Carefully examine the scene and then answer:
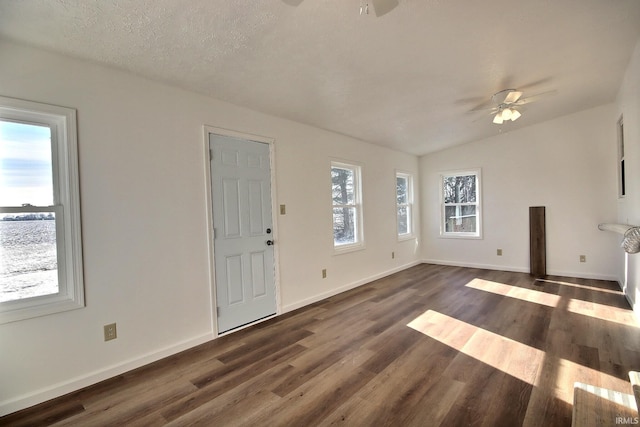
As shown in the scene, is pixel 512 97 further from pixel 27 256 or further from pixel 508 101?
pixel 27 256

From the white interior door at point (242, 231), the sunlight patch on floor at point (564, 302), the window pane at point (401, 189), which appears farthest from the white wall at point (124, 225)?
the sunlight patch on floor at point (564, 302)

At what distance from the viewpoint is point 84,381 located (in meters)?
2.30

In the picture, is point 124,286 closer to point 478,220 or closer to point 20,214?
point 20,214

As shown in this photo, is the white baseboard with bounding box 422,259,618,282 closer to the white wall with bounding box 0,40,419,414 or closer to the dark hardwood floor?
the dark hardwood floor

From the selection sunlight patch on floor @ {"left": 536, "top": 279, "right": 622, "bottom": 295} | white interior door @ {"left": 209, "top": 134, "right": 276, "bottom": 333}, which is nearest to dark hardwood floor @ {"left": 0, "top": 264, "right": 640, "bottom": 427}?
white interior door @ {"left": 209, "top": 134, "right": 276, "bottom": 333}

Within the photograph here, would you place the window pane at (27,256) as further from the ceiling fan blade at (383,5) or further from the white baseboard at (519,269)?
the white baseboard at (519,269)

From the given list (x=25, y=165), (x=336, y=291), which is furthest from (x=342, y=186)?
(x=25, y=165)

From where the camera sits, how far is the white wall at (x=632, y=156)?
3.09 metres

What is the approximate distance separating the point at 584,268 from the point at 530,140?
2.34m

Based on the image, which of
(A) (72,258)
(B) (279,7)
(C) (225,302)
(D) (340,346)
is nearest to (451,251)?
(D) (340,346)

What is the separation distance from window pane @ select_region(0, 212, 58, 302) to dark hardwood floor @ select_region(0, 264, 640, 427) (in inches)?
31.6

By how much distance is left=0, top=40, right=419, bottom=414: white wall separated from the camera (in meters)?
2.12

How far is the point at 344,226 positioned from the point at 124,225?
311 cm

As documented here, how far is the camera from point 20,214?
215cm
